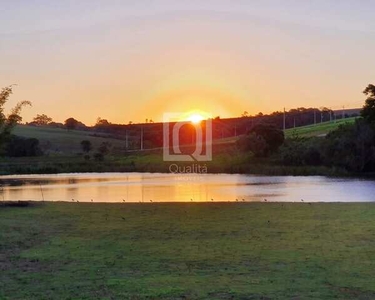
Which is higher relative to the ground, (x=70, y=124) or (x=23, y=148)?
(x=70, y=124)

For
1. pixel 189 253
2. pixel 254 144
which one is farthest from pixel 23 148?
pixel 189 253

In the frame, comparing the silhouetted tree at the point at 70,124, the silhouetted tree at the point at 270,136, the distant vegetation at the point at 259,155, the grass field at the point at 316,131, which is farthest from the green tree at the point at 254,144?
the silhouetted tree at the point at 70,124

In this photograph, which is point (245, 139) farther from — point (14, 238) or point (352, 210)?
point (14, 238)

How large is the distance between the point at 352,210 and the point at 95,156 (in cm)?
5853

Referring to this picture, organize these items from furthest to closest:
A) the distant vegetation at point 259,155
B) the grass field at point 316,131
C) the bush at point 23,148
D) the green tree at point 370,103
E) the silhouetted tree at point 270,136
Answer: the grass field at point 316,131 → the bush at point 23,148 → the silhouetted tree at point 270,136 → the distant vegetation at point 259,155 → the green tree at point 370,103

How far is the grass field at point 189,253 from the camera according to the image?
833cm

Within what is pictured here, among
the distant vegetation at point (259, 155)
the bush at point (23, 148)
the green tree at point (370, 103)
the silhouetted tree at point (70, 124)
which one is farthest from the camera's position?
the silhouetted tree at point (70, 124)

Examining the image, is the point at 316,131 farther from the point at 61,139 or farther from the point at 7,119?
the point at 7,119

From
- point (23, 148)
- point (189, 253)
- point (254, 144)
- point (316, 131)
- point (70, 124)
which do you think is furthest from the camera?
point (70, 124)

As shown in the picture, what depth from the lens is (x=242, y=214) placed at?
16.4m

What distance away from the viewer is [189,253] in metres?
10.9

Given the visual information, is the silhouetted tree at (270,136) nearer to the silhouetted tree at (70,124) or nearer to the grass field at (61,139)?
the grass field at (61,139)

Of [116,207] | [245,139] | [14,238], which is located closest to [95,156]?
[245,139]

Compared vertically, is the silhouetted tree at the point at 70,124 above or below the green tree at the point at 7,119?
above
